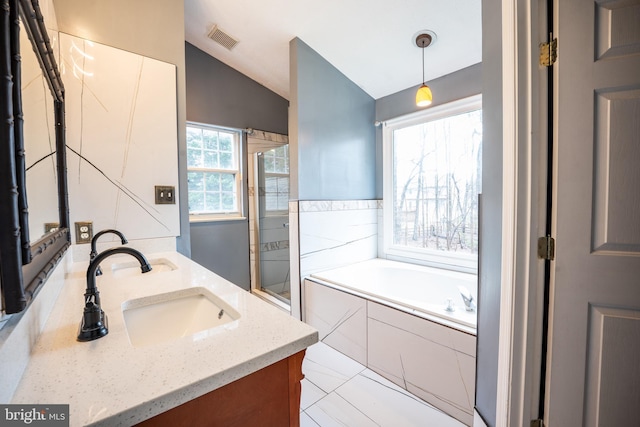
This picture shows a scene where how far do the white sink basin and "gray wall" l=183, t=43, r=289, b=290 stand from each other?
6.54 feet

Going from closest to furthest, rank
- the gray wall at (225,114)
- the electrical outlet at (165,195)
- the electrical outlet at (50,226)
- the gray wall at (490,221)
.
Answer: the electrical outlet at (50,226) < the gray wall at (490,221) < the electrical outlet at (165,195) < the gray wall at (225,114)

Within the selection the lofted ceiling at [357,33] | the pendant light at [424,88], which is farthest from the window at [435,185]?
the pendant light at [424,88]

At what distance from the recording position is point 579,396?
986 mm

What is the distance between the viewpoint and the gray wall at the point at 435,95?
7.42 ft

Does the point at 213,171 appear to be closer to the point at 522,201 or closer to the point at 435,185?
the point at 435,185

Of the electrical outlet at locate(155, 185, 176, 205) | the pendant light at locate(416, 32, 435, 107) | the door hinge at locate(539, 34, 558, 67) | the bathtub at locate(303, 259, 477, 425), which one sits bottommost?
the bathtub at locate(303, 259, 477, 425)

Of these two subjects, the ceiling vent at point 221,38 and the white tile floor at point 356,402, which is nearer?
the white tile floor at point 356,402

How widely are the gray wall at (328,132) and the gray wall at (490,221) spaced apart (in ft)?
4.77

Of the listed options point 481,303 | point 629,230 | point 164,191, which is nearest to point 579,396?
point 481,303

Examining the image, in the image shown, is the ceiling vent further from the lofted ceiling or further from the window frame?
the window frame

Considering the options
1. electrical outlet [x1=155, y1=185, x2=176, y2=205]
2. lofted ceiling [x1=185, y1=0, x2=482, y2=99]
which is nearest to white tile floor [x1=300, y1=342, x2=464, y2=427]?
electrical outlet [x1=155, y1=185, x2=176, y2=205]

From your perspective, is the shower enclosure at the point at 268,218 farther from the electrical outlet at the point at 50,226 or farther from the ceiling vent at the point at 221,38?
the electrical outlet at the point at 50,226

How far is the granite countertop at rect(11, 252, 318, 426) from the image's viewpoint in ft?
1.49

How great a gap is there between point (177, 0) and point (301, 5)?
0.89m
